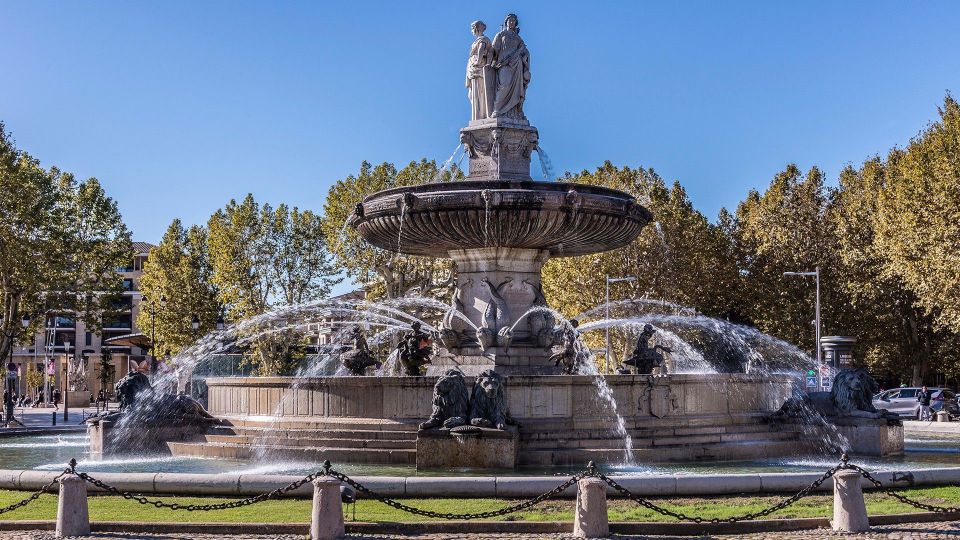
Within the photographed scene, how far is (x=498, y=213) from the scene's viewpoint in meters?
17.2

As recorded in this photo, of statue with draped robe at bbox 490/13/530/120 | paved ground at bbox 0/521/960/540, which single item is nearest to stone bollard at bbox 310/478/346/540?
paved ground at bbox 0/521/960/540

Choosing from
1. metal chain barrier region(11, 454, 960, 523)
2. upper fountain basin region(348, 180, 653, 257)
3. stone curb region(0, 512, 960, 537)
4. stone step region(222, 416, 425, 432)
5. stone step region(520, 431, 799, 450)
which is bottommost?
stone curb region(0, 512, 960, 537)

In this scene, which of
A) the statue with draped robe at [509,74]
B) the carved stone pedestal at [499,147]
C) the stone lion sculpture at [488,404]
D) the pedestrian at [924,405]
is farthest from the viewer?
the pedestrian at [924,405]

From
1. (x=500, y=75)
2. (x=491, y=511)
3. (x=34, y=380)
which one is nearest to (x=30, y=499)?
(x=491, y=511)

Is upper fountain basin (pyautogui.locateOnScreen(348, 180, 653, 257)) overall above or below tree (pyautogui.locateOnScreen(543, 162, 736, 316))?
below

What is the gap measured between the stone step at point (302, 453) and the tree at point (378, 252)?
2469cm

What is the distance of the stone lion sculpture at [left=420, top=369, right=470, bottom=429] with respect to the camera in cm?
1385

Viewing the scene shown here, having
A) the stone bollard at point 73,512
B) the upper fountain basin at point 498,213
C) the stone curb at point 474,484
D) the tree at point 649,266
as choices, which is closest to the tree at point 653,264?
the tree at point 649,266

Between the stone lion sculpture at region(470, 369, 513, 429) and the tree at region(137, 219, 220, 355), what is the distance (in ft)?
137

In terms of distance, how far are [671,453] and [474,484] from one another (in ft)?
14.2

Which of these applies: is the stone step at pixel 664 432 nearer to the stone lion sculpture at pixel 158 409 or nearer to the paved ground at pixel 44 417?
the stone lion sculpture at pixel 158 409

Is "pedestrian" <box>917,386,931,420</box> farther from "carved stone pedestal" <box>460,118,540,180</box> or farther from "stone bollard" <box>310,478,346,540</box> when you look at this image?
"stone bollard" <box>310,478,346,540</box>

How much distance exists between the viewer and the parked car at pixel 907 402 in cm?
3384

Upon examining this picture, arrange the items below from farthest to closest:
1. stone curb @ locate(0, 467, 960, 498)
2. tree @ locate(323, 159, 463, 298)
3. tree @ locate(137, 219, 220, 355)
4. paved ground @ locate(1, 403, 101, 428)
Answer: tree @ locate(137, 219, 220, 355) → tree @ locate(323, 159, 463, 298) → paved ground @ locate(1, 403, 101, 428) → stone curb @ locate(0, 467, 960, 498)
